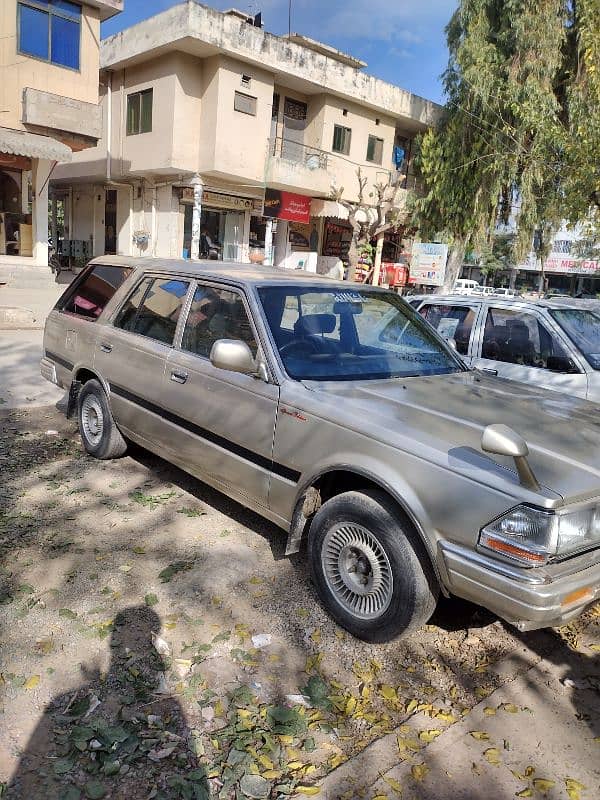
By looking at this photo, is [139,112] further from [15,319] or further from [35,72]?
[15,319]

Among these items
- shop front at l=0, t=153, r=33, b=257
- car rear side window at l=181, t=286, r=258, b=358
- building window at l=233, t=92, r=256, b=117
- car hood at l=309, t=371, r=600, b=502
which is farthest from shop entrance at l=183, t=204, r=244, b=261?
car hood at l=309, t=371, r=600, b=502

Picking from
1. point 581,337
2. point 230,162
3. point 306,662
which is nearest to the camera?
point 306,662

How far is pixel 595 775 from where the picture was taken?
2.43m

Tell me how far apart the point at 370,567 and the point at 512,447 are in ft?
3.51

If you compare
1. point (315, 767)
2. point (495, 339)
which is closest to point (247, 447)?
point (315, 767)

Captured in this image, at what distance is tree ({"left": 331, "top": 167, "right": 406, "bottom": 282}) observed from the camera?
23.2m

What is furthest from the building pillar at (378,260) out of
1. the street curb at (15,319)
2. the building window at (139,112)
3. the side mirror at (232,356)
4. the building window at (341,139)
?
the side mirror at (232,356)

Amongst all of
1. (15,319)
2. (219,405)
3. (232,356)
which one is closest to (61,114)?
(15,319)

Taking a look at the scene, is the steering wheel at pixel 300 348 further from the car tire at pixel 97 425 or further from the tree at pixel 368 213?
the tree at pixel 368 213

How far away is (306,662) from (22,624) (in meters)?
1.42

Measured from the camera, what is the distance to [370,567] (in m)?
3.06

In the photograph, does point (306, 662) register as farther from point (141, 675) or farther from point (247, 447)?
point (247, 447)

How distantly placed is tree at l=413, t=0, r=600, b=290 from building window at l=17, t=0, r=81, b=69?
1156cm

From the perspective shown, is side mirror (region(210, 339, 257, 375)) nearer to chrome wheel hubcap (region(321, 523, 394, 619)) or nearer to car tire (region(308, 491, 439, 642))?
car tire (region(308, 491, 439, 642))
